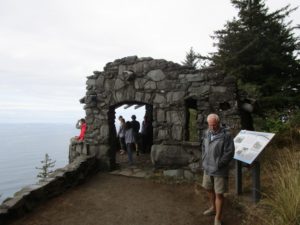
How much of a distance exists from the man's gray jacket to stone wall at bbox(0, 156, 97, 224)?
125 inches

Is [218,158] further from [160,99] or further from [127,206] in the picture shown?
[160,99]

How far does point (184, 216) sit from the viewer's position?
13.9 feet

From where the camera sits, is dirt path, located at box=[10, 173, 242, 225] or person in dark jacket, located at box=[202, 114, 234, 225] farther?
dirt path, located at box=[10, 173, 242, 225]

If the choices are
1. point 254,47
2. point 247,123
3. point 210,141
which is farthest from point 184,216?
point 254,47

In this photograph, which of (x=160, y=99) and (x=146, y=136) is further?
(x=146, y=136)

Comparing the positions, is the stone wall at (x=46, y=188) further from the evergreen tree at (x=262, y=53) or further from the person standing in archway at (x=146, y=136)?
the evergreen tree at (x=262, y=53)

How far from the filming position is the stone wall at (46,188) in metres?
4.09

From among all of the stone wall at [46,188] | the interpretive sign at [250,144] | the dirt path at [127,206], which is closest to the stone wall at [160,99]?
the stone wall at [46,188]

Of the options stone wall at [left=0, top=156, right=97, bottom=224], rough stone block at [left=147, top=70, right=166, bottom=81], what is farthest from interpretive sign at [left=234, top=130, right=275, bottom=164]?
stone wall at [left=0, top=156, right=97, bottom=224]

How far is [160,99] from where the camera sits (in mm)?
6617

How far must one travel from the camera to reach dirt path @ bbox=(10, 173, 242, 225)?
4.12 m

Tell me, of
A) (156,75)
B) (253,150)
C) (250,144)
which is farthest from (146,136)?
(253,150)

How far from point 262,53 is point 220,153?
986cm

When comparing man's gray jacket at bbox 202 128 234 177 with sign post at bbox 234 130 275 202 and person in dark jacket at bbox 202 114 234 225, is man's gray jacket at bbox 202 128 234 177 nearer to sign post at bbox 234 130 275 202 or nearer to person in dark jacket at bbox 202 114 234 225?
person in dark jacket at bbox 202 114 234 225
